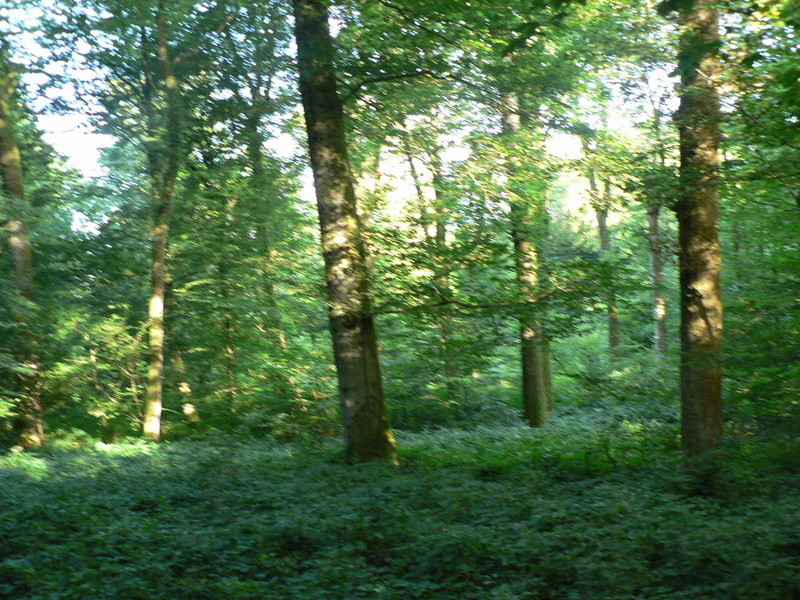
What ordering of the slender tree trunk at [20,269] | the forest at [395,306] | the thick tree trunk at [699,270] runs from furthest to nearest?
the slender tree trunk at [20,269] → the thick tree trunk at [699,270] → the forest at [395,306]

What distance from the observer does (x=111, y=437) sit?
18625 mm

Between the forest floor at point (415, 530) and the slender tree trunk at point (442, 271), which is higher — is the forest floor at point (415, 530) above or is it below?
below

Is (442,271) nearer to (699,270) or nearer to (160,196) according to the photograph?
(699,270)

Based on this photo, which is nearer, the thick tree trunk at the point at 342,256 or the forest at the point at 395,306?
the forest at the point at 395,306

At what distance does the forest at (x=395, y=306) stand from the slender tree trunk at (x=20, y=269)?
0.08 metres

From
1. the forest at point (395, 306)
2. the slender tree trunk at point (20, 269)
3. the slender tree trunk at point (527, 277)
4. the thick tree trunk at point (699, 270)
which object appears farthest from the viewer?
the slender tree trunk at point (20, 269)

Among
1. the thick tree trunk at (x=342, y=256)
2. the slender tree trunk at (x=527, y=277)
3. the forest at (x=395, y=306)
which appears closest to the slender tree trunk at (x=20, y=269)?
the forest at (x=395, y=306)

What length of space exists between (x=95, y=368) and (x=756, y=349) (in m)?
15.3

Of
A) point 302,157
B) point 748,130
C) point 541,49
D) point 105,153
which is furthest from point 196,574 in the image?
point 105,153

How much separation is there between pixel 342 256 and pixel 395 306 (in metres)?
1.04

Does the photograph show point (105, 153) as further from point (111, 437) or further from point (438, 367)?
point (438, 367)

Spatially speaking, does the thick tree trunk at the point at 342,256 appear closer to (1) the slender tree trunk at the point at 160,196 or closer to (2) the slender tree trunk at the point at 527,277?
(2) the slender tree trunk at the point at 527,277

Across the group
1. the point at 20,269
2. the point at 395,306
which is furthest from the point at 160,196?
the point at 395,306

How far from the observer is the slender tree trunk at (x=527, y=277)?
33.9 feet
